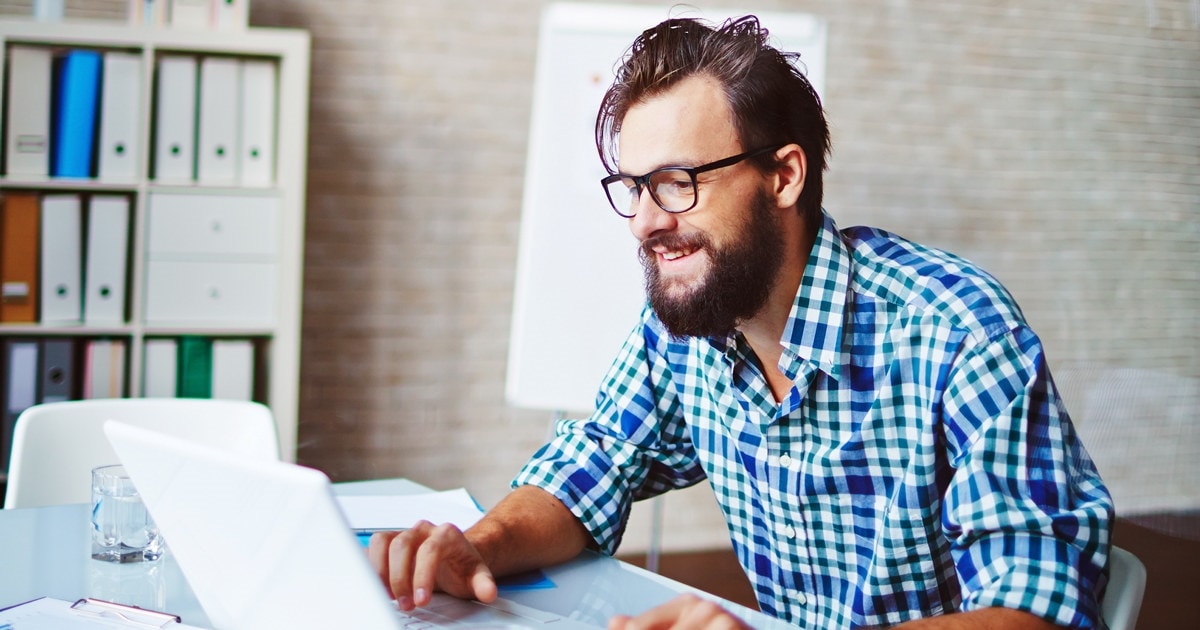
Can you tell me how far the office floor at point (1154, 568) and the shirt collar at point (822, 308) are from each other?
69.4 inches

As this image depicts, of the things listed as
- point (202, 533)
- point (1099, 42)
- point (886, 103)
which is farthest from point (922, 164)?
point (202, 533)

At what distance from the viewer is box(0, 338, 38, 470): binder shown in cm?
254

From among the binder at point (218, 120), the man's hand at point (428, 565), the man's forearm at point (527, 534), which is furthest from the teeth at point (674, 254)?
the binder at point (218, 120)

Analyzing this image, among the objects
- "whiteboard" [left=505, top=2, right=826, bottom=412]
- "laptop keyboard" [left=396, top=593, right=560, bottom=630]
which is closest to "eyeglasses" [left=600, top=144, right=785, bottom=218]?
"laptop keyboard" [left=396, top=593, right=560, bottom=630]

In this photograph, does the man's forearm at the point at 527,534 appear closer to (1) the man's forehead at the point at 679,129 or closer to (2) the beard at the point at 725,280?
(2) the beard at the point at 725,280

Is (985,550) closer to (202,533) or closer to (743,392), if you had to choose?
(743,392)

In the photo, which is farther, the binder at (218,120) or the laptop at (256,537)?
the binder at (218,120)

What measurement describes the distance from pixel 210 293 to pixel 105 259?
0.26 m

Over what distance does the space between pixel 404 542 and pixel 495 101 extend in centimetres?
235

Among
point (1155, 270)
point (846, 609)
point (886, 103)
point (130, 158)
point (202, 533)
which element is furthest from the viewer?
point (1155, 270)

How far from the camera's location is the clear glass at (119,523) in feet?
3.74

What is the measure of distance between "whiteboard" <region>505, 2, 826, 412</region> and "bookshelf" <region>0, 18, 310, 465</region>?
605 millimetres

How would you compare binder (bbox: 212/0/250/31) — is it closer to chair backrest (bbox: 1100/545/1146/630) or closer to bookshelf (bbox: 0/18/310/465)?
bookshelf (bbox: 0/18/310/465)

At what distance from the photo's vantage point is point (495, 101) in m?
3.17
